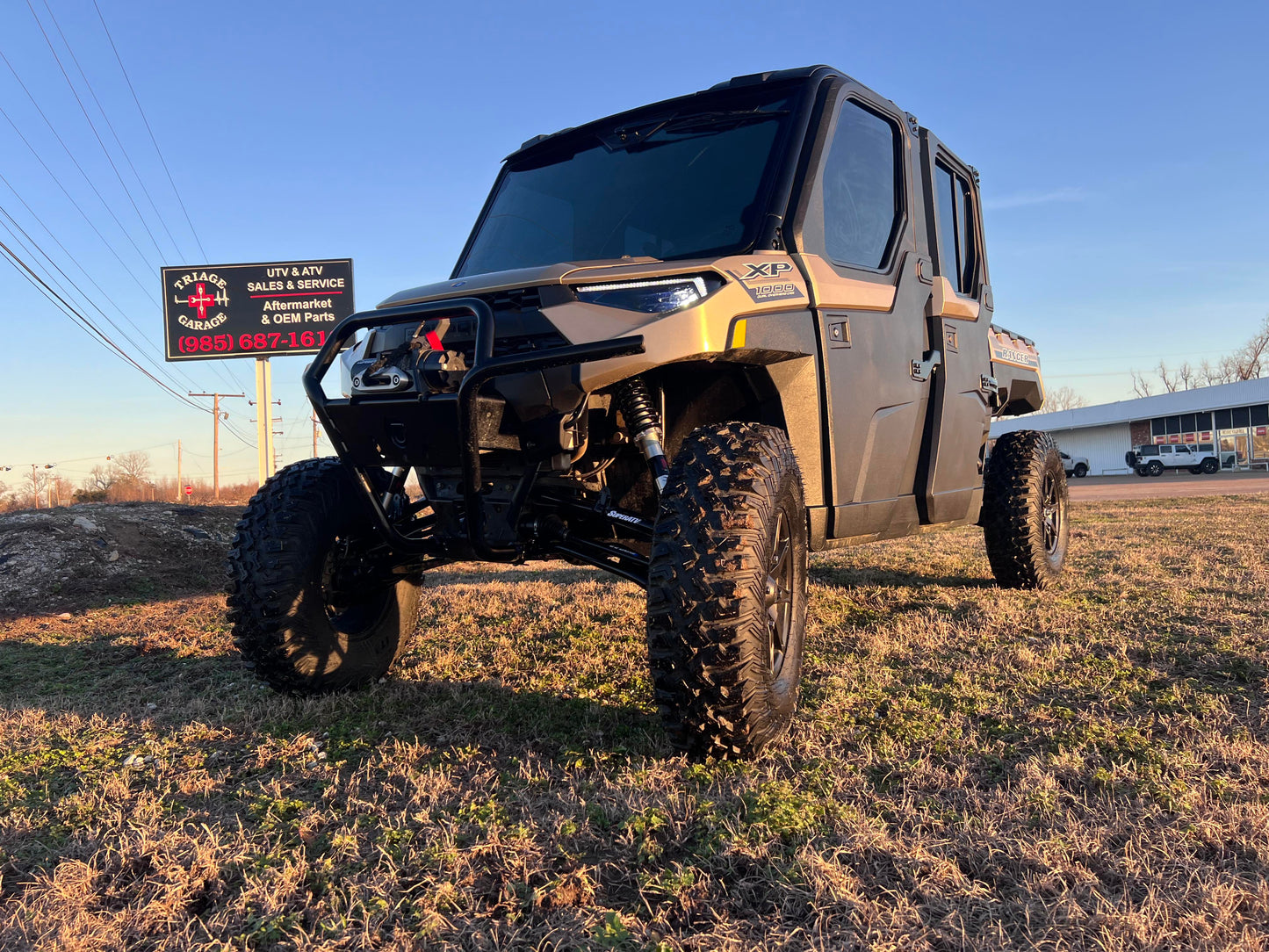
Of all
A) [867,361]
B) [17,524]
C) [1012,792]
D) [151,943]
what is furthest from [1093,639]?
[17,524]

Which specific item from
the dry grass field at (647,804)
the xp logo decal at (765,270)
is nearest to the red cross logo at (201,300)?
the dry grass field at (647,804)

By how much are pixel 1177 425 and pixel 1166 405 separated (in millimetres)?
1440

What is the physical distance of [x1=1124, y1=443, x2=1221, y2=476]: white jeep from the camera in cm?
4391

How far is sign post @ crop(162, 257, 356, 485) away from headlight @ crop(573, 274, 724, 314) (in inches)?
753

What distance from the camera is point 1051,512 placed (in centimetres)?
689

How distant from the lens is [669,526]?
2715mm

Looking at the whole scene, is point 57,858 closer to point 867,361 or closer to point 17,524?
point 867,361

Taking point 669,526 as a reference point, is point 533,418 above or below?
above

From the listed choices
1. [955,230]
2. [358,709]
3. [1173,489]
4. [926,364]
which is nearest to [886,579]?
[955,230]

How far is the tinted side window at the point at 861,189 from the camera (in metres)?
3.96

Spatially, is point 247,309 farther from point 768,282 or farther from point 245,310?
point 768,282

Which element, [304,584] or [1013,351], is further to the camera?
[1013,351]

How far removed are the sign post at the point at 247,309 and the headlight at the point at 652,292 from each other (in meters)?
19.1

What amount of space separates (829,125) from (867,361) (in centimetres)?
110
